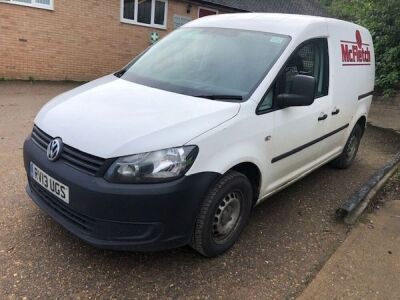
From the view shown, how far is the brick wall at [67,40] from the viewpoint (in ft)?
35.6

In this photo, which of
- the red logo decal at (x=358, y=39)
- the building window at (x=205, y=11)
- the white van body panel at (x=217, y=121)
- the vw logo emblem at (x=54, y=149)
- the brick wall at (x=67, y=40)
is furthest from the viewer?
the building window at (x=205, y=11)

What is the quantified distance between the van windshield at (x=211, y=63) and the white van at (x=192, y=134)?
13 mm

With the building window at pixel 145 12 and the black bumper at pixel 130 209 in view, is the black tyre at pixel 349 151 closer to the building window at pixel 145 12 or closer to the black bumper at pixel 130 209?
the black bumper at pixel 130 209

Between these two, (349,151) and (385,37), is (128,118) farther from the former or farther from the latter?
(385,37)

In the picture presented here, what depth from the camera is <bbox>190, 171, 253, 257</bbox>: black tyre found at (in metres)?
2.98

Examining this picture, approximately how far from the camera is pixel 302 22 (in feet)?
13.0

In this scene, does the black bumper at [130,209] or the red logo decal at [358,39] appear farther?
the red logo decal at [358,39]

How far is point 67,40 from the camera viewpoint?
11898 millimetres

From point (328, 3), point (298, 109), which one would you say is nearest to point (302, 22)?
point (298, 109)

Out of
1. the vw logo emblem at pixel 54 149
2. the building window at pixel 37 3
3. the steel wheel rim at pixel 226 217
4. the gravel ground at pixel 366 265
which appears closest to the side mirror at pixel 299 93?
the steel wheel rim at pixel 226 217

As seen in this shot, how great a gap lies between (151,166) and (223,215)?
87 cm

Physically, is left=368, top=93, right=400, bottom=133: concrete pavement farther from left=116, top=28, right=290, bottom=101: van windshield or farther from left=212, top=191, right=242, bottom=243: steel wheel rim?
left=212, top=191, right=242, bottom=243: steel wheel rim

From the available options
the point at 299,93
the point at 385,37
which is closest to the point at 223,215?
the point at 299,93

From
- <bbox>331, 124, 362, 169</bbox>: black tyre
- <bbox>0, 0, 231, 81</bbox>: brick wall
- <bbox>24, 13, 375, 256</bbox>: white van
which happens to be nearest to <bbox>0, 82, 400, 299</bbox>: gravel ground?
A: <bbox>24, 13, 375, 256</bbox>: white van
